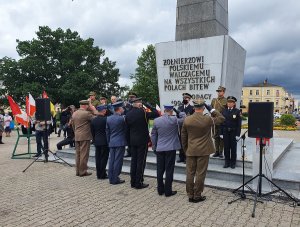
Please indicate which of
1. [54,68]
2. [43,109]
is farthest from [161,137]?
[54,68]

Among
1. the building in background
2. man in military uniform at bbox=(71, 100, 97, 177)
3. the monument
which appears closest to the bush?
the monument

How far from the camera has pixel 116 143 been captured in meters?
7.15

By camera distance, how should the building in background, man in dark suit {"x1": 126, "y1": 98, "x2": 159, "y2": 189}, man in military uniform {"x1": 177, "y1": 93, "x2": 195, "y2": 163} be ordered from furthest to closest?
the building in background, man in military uniform {"x1": 177, "y1": 93, "x2": 195, "y2": 163}, man in dark suit {"x1": 126, "y1": 98, "x2": 159, "y2": 189}

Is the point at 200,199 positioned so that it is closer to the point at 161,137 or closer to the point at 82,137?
the point at 161,137

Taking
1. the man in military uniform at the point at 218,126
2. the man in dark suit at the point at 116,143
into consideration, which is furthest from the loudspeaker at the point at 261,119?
the man in dark suit at the point at 116,143

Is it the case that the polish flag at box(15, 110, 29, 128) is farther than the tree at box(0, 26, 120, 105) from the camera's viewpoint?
No

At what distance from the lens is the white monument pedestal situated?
9.34 metres

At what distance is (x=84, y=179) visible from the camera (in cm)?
768

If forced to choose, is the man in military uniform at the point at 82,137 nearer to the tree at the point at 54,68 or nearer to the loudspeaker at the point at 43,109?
the loudspeaker at the point at 43,109

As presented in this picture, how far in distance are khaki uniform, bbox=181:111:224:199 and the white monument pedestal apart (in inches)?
153

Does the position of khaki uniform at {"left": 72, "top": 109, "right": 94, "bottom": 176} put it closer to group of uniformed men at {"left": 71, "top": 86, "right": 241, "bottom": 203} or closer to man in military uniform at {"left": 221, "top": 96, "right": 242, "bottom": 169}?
group of uniformed men at {"left": 71, "top": 86, "right": 241, "bottom": 203}

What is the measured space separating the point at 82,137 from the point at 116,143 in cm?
135

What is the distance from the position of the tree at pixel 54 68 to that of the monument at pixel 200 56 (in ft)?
89.4

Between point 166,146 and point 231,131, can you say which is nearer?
point 166,146
